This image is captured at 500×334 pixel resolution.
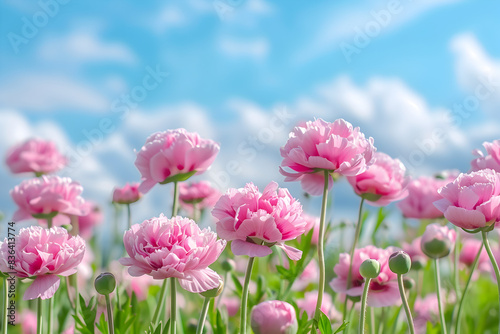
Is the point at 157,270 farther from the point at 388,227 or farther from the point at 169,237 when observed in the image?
the point at 388,227

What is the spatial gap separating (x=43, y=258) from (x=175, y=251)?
25 centimetres

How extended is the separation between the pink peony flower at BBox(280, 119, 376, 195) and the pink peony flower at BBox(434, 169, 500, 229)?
17cm

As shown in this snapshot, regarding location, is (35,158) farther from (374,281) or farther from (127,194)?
(374,281)

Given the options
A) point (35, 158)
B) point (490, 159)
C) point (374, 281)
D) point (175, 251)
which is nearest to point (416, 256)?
point (374, 281)

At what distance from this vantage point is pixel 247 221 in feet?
2.93

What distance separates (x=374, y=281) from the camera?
1224 mm

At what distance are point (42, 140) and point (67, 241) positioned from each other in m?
1.68

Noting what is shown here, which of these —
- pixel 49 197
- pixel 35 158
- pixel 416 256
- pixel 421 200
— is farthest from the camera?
pixel 35 158

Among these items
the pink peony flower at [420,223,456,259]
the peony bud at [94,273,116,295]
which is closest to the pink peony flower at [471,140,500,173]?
the pink peony flower at [420,223,456,259]

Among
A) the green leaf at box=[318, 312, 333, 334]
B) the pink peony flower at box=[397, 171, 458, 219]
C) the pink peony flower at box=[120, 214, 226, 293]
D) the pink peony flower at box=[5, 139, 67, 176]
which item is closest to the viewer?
the pink peony flower at box=[120, 214, 226, 293]

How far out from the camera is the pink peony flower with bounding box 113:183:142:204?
4.93 feet

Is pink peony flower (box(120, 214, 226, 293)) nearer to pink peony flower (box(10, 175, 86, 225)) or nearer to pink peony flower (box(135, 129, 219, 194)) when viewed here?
pink peony flower (box(135, 129, 219, 194))

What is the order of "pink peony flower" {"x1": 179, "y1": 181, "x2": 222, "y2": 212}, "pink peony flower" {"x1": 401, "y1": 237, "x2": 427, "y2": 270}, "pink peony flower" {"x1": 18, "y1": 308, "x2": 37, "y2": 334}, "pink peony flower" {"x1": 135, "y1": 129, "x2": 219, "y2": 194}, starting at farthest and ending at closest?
1. "pink peony flower" {"x1": 18, "y1": 308, "x2": 37, "y2": 334}
2. "pink peony flower" {"x1": 179, "y1": 181, "x2": 222, "y2": 212}
3. "pink peony flower" {"x1": 401, "y1": 237, "x2": 427, "y2": 270}
4. "pink peony flower" {"x1": 135, "y1": 129, "x2": 219, "y2": 194}

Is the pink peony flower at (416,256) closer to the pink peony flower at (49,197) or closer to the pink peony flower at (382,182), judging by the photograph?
the pink peony flower at (382,182)
